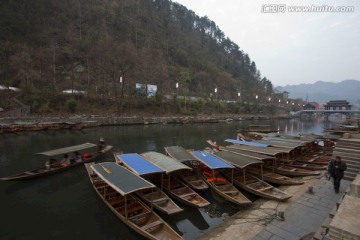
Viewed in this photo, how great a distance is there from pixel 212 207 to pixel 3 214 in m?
11.3

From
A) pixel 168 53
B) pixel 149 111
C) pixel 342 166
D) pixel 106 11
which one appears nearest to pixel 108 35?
pixel 106 11

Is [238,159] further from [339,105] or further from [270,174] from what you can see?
[339,105]

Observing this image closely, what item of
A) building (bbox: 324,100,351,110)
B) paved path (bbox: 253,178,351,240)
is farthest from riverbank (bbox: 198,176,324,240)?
building (bbox: 324,100,351,110)

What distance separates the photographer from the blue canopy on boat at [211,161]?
605 inches

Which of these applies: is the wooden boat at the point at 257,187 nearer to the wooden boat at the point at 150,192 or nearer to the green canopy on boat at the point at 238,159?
the green canopy on boat at the point at 238,159

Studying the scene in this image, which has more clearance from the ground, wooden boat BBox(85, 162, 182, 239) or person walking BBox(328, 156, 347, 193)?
person walking BBox(328, 156, 347, 193)

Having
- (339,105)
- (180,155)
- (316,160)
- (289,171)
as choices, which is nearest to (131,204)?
(180,155)

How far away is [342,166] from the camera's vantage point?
12094 millimetres

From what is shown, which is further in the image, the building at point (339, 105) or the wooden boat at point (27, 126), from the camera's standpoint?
the building at point (339, 105)

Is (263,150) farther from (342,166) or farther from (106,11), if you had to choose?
(106,11)

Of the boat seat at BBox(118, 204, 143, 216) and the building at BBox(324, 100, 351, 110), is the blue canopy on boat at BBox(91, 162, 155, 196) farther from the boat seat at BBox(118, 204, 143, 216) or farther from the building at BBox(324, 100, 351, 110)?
the building at BBox(324, 100, 351, 110)

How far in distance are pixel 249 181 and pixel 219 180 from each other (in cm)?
222

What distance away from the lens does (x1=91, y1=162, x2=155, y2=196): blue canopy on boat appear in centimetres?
1094

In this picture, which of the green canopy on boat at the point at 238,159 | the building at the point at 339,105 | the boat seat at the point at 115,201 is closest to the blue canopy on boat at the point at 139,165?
the boat seat at the point at 115,201
